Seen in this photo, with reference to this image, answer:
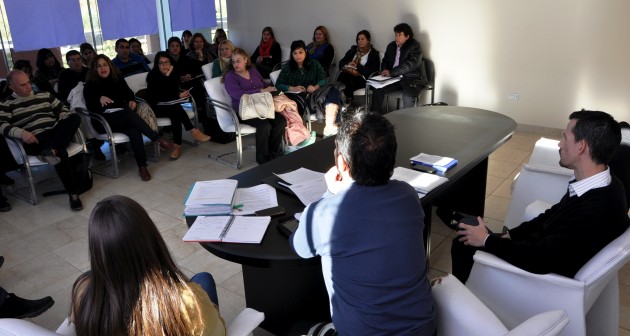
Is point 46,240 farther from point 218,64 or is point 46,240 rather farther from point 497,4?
point 497,4

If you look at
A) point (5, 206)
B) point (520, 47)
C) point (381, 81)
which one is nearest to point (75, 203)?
point (5, 206)

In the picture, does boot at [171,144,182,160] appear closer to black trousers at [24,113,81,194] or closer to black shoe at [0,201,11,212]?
black trousers at [24,113,81,194]

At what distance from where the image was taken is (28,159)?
3918 mm

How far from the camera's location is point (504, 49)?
18.4 feet

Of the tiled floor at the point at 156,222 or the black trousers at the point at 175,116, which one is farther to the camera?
the black trousers at the point at 175,116

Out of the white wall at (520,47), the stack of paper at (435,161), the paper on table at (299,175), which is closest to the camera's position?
the paper on table at (299,175)

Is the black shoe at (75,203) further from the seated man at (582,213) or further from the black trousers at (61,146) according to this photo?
the seated man at (582,213)

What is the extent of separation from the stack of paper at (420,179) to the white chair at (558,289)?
0.39 metres

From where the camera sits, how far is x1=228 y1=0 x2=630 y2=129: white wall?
197 inches

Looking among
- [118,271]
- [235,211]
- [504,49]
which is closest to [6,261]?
[235,211]

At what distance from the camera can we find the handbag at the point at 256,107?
464 centimetres

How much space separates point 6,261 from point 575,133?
11.2 feet

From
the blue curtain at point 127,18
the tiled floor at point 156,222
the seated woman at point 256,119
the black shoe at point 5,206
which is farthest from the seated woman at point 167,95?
the blue curtain at point 127,18

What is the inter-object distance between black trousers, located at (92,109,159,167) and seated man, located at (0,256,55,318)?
82.1 inches
